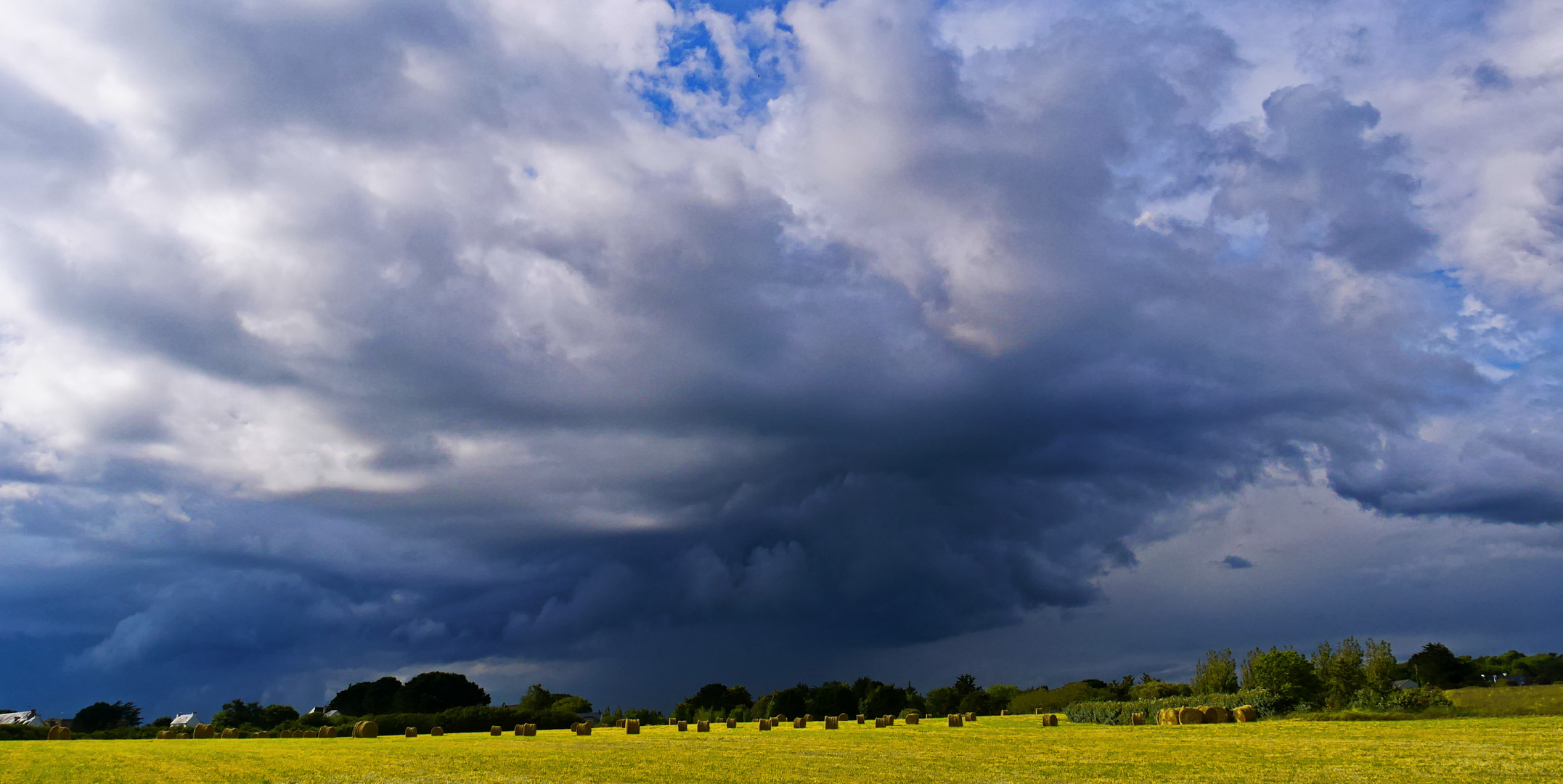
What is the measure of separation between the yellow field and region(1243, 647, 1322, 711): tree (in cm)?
2249

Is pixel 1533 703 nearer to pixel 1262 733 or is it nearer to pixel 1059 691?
pixel 1262 733

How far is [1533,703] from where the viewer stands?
226 feet

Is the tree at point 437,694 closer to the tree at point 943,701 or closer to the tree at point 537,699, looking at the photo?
the tree at point 537,699

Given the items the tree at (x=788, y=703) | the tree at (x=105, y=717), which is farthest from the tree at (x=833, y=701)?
the tree at (x=105, y=717)

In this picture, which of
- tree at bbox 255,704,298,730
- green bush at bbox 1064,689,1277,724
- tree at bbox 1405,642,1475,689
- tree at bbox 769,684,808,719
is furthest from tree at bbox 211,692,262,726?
tree at bbox 1405,642,1475,689

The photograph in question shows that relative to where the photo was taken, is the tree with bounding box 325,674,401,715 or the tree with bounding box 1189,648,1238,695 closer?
the tree with bounding box 1189,648,1238,695

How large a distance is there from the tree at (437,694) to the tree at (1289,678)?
14783cm

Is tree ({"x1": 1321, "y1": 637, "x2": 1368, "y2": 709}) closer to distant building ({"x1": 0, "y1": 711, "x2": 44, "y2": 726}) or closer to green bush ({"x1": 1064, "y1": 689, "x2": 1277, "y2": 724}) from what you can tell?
green bush ({"x1": 1064, "y1": 689, "x2": 1277, "y2": 724})

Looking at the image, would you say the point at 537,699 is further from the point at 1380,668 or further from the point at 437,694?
the point at 1380,668

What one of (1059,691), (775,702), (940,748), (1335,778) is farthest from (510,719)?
(1335,778)

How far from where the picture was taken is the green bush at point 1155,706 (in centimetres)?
7650

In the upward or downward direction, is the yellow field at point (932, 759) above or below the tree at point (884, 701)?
above

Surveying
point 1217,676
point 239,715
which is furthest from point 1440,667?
point 239,715

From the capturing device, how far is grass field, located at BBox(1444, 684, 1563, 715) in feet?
218
